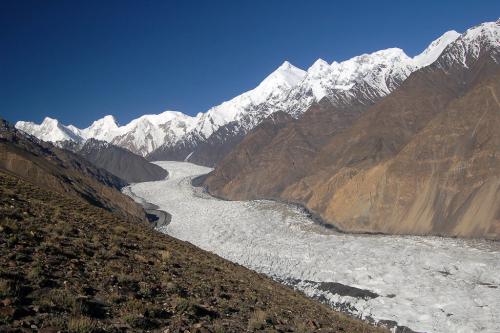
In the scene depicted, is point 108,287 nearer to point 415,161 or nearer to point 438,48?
point 415,161

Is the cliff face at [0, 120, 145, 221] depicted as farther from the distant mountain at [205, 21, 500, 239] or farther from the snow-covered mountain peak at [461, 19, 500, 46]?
the snow-covered mountain peak at [461, 19, 500, 46]

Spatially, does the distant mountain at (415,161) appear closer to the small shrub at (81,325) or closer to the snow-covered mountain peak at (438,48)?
the small shrub at (81,325)

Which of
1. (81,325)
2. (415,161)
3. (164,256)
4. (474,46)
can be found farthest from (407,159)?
(81,325)

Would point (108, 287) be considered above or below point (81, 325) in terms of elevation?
above

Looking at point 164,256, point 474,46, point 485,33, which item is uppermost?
point 485,33

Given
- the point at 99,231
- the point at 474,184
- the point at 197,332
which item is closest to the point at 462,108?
the point at 474,184

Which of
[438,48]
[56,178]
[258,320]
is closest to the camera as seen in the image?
[258,320]

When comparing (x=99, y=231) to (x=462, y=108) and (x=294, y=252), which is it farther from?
(x=462, y=108)

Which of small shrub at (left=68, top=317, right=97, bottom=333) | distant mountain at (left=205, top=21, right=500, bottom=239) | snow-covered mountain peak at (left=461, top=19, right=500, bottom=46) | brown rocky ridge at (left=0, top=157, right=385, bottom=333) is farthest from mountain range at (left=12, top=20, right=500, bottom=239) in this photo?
small shrub at (left=68, top=317, right=97, bottom=333)
